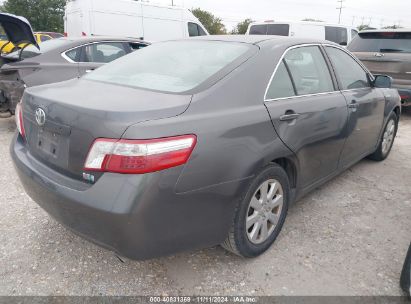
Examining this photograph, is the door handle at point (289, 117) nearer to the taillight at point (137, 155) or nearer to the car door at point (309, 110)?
the car door at point (309, 110)

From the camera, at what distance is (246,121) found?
2227 mm

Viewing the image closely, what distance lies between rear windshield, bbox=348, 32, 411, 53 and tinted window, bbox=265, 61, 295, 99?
16.9 ft

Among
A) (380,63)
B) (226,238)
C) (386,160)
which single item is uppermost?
(380,63)

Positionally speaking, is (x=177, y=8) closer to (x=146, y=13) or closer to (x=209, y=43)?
(x=146, y=13)

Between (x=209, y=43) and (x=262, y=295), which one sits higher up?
(x=209, y=43)

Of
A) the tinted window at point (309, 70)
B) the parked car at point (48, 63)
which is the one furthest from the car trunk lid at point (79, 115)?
the parked car at point (48, 63)

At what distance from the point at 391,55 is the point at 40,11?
39.4 m

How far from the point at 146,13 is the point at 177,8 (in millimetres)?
1113

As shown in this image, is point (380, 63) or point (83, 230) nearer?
point (83, 230)

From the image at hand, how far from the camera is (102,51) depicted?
5.84m

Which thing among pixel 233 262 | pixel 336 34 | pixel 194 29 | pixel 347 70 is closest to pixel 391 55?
pixel 347 70

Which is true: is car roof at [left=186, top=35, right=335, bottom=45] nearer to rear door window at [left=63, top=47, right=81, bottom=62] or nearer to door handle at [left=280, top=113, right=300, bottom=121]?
door handle at [left=280, top=113, right=300, bottom=121]

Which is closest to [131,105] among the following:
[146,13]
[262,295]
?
[262,295]

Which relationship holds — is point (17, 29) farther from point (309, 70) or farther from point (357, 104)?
point (357, 104)
